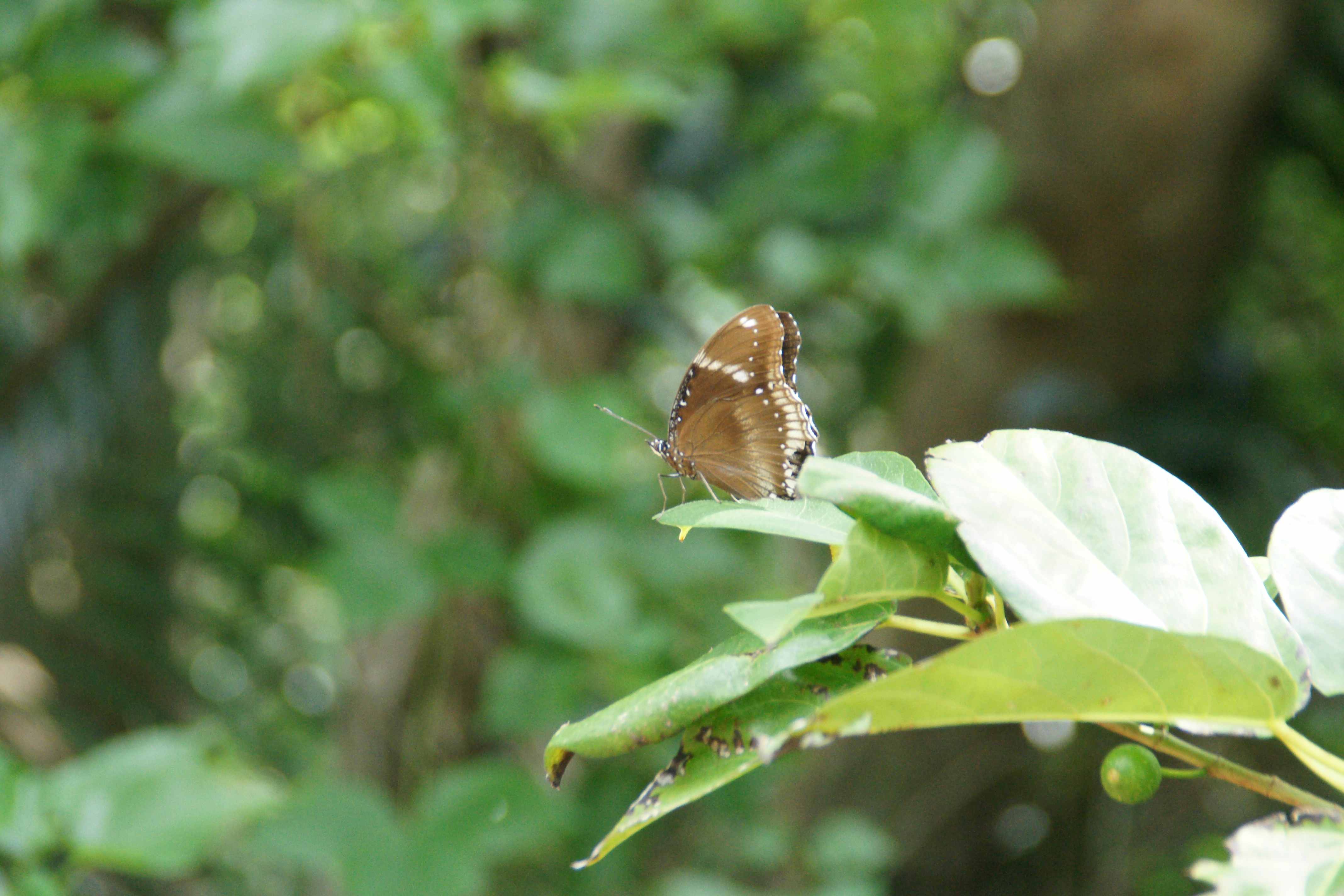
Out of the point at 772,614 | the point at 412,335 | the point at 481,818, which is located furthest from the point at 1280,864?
the point at 412,335

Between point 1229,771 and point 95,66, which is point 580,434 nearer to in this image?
point 95,66

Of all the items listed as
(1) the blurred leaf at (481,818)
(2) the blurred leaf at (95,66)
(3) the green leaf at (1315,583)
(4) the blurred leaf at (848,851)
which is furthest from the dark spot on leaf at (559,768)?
(4) the blurred leaf at (848,851)

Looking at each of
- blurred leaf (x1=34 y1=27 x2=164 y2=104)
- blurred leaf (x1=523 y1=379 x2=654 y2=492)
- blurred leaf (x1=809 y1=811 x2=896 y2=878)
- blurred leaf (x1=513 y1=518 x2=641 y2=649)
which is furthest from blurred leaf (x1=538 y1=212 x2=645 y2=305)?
blurred leaf (x1=809 y1=811 x2=896 y2=878)

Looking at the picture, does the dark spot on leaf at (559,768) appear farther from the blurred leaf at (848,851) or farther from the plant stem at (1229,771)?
the blurred leaf at (848,851)

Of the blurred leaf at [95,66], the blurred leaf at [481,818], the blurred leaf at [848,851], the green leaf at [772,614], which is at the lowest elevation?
the blurred leaf at [848,851]

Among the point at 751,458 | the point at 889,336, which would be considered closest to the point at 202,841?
the point at 751,458

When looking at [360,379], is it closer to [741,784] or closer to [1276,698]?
[741,784]
